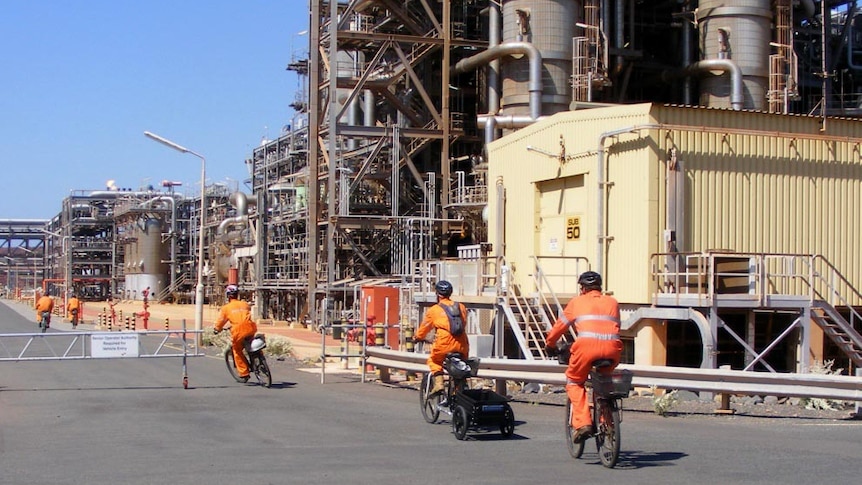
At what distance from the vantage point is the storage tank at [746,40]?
41.5 meters

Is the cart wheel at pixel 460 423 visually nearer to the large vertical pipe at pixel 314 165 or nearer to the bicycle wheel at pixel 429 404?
the bicycle wheel at pixel 429 404

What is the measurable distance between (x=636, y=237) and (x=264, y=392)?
8854 millimetres

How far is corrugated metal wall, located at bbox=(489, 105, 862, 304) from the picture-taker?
22.0m

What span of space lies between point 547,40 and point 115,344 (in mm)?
26204

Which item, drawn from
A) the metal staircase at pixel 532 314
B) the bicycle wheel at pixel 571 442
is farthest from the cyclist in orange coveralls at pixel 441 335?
the metal staircase at pixel 532 314

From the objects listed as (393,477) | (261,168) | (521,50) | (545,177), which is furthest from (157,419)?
(261,168)

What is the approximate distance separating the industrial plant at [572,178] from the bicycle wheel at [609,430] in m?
9.69

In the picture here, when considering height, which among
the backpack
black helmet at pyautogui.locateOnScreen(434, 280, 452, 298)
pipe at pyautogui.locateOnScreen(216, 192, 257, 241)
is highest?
pipe at pyautogui.locateOnScreen(216, 192, 257, 241)

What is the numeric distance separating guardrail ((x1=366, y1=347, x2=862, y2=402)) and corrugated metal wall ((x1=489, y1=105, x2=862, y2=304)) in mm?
6612

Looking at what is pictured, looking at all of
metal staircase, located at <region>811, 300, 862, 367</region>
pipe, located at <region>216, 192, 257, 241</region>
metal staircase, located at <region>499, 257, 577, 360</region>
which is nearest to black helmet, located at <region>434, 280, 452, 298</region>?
metal staircase, located at <region>499, 257, 577, 360</region>

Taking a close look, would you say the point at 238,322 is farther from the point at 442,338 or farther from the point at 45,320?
the point at 45,320

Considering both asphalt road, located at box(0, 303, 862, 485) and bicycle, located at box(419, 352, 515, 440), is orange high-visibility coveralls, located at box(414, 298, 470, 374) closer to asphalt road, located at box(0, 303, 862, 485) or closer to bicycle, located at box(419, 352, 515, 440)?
bicycle, located at box(419, 352, 515, 440)

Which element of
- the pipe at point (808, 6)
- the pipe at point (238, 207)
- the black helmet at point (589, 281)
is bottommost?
the black helmet at point (589, 281)

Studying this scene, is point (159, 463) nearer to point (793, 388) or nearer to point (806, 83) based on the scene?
point (793, 388)
